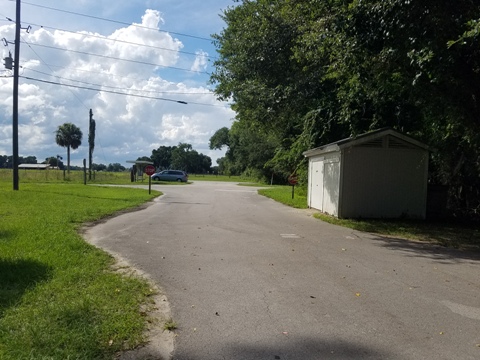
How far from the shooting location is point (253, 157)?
53.8 meters

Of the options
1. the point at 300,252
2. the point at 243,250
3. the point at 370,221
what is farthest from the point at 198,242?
the point at 370,221

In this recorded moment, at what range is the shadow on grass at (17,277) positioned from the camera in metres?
5.07

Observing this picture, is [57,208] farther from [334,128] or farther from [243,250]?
[334,128]

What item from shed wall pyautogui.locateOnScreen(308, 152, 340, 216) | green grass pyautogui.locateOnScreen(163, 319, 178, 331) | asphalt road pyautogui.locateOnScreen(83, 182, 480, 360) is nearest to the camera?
asphalt road pyautogui.locateOnScreen(83, 182, 480, 360)

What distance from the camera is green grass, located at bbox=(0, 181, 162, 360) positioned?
3889mm

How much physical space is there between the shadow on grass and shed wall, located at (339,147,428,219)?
10.6 metres

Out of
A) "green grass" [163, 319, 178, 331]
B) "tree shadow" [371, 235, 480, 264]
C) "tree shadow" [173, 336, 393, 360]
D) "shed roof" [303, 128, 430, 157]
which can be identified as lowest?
"green grass" [163, 319, 178, 331]

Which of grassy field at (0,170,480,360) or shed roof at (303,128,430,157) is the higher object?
shed roof at (303,128,430,157)

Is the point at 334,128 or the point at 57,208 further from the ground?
the point at 334,128

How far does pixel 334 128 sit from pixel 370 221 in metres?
4.93

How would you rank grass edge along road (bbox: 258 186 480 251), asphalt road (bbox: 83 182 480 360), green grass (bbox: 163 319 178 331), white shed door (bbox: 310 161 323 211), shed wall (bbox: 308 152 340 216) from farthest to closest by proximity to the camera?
1. white shed door (bbox: 310 161 323 211)
2. shed wall (bbox: 308 152 340 216)
3. grass edge along road (bbox: 258 186 480 251)
4. green grass (bbox: 163 319 178 331)
5. asphalt road (bbox: 83 182 480 360)

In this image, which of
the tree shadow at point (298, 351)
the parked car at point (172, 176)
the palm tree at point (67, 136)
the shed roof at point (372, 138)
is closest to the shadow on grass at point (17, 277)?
the tree shadow at point (298, 351)

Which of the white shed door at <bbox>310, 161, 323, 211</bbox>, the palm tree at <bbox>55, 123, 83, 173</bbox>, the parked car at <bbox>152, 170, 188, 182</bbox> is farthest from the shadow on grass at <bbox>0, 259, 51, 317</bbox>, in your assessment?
the palm tree at <bbox>55, 123, 83, 173</bbox>

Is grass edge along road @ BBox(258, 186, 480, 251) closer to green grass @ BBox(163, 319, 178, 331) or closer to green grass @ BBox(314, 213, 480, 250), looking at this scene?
green grass @ BBox(314, 213, 480, 250)
